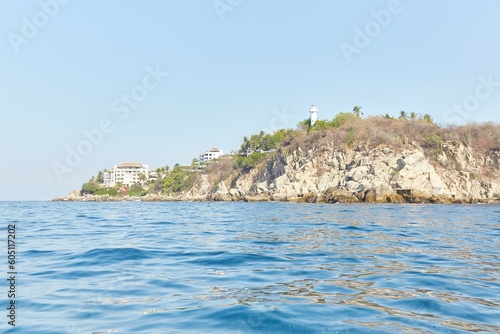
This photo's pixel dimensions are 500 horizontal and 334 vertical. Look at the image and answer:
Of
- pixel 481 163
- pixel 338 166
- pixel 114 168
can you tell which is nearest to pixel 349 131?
pixel 338 166

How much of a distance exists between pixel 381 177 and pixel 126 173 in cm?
13248

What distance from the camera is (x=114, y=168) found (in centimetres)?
17975

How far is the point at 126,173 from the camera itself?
175 m

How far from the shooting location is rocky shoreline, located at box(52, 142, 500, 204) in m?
57.7

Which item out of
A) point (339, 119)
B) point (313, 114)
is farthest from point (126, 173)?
point (339, 119)

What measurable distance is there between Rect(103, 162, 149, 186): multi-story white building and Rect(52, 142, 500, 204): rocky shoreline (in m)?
89.1

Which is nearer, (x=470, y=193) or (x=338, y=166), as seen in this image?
(x=470, y=193)

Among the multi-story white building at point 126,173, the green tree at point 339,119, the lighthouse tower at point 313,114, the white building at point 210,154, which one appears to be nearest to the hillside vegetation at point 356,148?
the green tree at point 339,119

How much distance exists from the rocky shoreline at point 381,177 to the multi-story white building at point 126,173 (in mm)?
89123

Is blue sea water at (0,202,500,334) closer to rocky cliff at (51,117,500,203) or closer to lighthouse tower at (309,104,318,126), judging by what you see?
rocky cliff at (51,117,500,203)

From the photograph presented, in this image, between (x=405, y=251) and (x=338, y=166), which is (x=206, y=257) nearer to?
(x=405, y=251)

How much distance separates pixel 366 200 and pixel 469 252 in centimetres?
4704

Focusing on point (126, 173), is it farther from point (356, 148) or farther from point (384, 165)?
point (384, 165)

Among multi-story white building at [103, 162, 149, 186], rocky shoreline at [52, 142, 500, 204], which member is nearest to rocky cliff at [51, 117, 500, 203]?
rocky shoreline at [52, 142, 500, 204]
